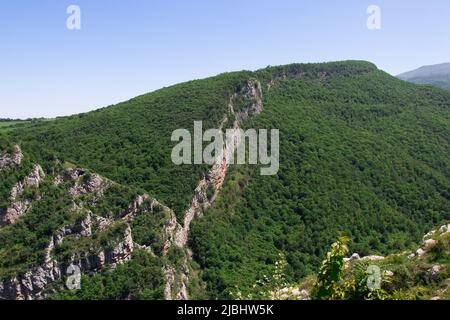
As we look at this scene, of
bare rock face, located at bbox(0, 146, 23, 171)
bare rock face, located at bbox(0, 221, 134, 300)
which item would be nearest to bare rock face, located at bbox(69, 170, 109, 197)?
bare rock face, located at bbox(0, 221, 134, 300)

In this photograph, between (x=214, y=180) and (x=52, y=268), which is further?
(x=214, y=180)

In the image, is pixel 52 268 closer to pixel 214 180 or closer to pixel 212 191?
pixel 212 191

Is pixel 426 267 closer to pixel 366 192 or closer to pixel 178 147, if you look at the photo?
pixel 178 147

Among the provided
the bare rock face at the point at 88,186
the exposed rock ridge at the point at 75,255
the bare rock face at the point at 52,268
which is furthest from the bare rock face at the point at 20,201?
the bare rock face at the point at 52,268

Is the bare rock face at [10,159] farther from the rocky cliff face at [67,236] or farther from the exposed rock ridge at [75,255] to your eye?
the exposed rock ridge at [75,255]

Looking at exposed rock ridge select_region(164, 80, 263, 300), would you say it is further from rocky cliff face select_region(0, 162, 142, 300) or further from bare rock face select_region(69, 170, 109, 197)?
bare rock face select_region(69, 170, 109, 197)

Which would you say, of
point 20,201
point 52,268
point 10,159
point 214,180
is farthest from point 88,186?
point 214,180
